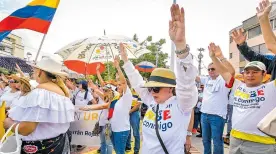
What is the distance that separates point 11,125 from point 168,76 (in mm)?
1682

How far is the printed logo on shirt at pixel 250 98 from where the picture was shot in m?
3.16

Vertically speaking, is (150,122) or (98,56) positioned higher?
(98,56)

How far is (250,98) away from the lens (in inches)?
128

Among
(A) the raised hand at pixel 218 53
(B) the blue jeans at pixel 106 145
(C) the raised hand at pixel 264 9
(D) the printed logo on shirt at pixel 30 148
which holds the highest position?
(C) the raised hand at pixel 264 9

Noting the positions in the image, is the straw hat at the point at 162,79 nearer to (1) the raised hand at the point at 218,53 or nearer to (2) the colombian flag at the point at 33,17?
(1) the raised hand at the point at 218,53

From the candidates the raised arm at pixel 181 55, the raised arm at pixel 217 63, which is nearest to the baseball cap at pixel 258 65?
the raised arm at pixel 217 63

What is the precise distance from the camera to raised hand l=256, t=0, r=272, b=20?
9.50ft

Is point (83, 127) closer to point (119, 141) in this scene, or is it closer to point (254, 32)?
point (119, 141)

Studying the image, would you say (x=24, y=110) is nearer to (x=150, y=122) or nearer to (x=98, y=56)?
(x=150, y=122)

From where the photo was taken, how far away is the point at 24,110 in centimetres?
279

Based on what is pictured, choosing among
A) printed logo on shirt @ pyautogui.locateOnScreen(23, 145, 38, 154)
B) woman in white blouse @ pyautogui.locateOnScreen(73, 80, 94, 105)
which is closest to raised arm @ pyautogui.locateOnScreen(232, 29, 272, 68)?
printed logo on shirt @ pyautogui.locateOnScreen(23, 145, 38, 154)

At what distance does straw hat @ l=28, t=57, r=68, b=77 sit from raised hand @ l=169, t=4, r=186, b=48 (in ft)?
4.91

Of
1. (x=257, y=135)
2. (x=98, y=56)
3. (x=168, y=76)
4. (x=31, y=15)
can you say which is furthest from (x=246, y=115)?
(x=98, y=56)

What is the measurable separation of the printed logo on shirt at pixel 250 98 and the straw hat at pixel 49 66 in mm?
2168
